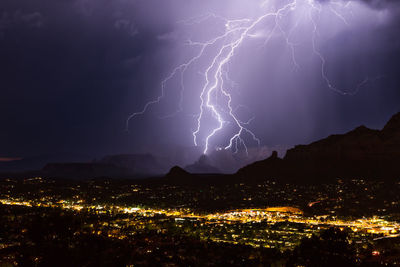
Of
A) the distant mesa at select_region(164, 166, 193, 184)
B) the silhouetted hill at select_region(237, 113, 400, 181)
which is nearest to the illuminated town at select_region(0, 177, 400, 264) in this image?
the silhouetted hill at select_region(237, 113, 400, 181)

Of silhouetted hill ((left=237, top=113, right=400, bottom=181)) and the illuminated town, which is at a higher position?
silhouetted hill ((left=237, top=113, right=400, bottom=181))

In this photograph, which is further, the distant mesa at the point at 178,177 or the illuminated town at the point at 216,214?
the distant mesa at the point at 178,177

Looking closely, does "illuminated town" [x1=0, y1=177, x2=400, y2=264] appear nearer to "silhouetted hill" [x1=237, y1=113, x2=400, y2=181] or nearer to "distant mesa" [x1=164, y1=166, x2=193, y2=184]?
"silhouetted hill" [x1=237, y1=113, x2=400, y2=181]

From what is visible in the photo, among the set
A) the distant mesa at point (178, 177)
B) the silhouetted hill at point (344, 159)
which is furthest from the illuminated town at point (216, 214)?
the distant mesa at point (178, 177)

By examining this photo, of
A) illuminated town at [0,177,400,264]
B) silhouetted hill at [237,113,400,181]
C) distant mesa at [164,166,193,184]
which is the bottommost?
illuminated town at [0,177,400,264]

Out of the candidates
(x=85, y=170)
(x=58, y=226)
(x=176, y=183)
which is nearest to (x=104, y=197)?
(x=176, y=183)

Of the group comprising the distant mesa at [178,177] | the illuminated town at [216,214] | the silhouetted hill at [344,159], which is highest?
the silhouetted hill at [344,159]

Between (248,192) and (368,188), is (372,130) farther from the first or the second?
(248,192)

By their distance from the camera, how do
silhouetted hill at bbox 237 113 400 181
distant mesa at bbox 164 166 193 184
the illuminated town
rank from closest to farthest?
the illuminated town, silhouetted hill at bbox 237 113 400 181, distant mesa at bbox 164 166 193 184

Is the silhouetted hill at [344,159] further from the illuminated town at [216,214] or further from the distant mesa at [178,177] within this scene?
the distant mesa at [178,177]

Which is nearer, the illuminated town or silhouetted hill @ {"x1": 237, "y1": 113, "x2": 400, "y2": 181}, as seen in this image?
the illuminated town
